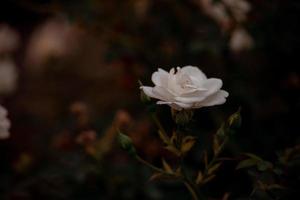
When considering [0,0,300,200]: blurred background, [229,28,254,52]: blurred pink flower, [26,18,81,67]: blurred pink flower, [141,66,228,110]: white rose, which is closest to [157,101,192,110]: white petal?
[141,66,228,110]: white rose

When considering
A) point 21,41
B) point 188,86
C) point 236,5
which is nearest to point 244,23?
point 236,5

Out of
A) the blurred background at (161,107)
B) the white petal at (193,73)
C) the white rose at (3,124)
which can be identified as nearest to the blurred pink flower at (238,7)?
the blurred background at (161,107)

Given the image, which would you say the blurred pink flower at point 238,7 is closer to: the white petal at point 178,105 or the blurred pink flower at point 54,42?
the white petal at point 178,105

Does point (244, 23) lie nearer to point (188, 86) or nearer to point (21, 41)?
point (188, 86)

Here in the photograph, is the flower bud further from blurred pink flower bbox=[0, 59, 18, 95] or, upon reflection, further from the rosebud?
blurred pink flower bbox=[0, 59, 18, 95]

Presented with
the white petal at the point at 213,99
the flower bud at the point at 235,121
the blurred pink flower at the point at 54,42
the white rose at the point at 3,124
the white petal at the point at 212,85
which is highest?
the blurred pink flower at the point at 54,42

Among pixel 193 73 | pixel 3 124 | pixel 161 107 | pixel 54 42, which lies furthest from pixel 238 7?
pixel 54 42
